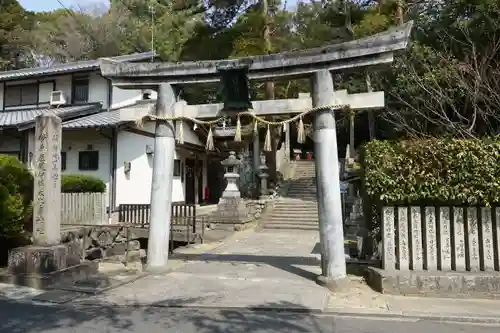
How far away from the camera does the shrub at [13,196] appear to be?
918 cm

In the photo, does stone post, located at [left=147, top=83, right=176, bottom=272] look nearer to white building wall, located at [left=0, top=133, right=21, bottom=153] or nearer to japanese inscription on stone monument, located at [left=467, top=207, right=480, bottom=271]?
japanese inscription on stone monument, located at [left=467, top=207, right=480, bottom=271]

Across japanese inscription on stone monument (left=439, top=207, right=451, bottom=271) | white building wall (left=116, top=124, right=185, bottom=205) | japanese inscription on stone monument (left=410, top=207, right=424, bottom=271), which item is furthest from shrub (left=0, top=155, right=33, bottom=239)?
white building wall (left=116, top=124, right=185, bottom=205)

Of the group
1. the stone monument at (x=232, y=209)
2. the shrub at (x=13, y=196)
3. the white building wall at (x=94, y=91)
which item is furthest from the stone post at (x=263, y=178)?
the shrub at (x=13, y=196)

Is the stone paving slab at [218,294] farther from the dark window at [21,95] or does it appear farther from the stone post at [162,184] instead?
the dark window at [21,95]

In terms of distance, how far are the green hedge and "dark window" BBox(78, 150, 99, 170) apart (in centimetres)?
1504

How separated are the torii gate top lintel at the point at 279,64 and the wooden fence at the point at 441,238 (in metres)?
3.02

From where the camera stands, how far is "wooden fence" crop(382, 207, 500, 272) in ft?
25.1

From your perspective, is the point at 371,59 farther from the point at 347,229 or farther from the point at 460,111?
the point at 460,111

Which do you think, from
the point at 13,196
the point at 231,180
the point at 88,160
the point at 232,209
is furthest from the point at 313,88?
the point at 88,160

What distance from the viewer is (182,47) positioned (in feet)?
68.0

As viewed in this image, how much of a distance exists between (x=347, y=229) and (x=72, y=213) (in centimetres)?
1028

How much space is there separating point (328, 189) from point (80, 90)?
19014 mm

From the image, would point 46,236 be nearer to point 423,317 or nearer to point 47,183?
point 47,183

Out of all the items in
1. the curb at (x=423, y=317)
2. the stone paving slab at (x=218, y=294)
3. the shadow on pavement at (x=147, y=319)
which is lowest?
the curb at (x=423, y=317)
